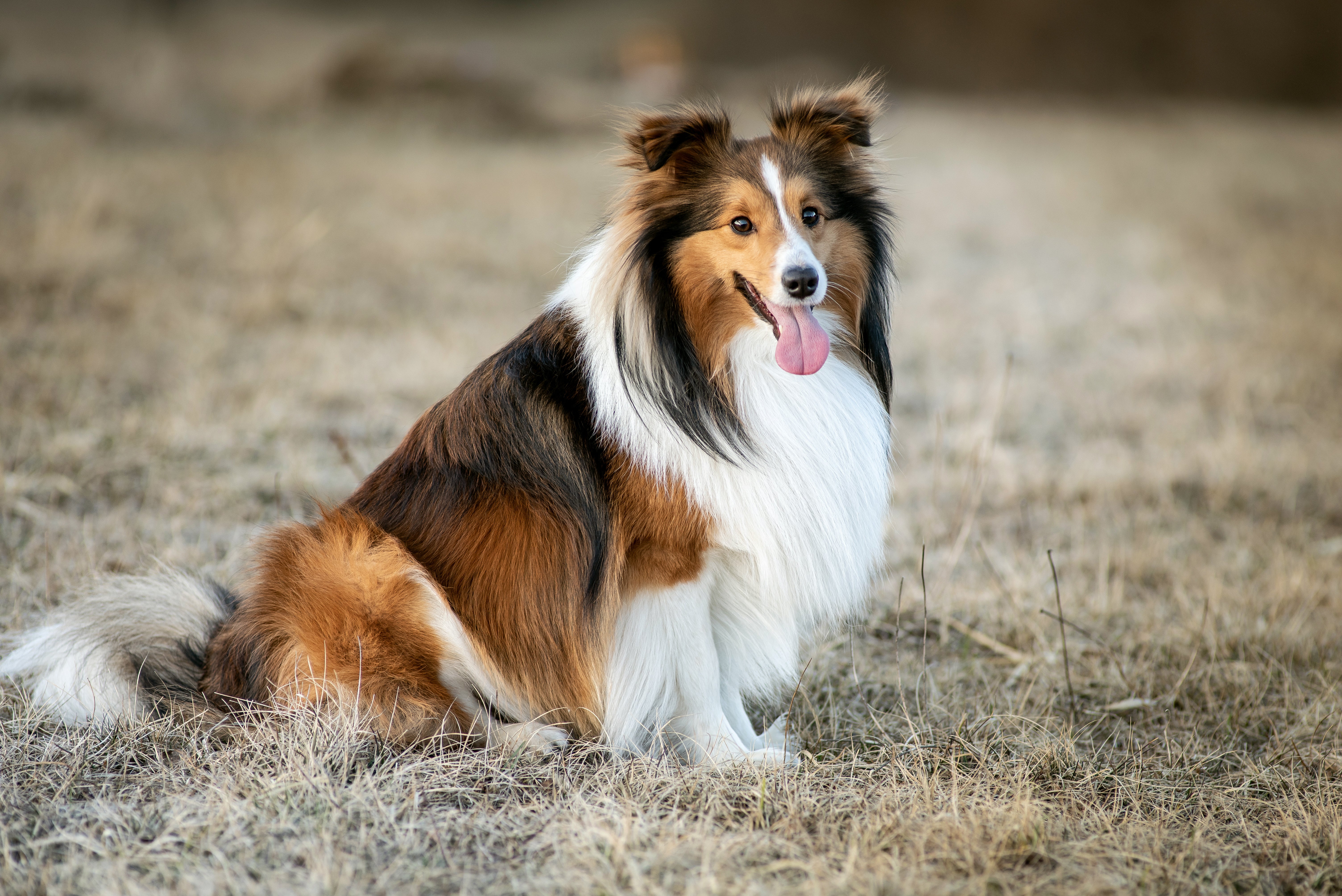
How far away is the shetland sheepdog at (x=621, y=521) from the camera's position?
275cm

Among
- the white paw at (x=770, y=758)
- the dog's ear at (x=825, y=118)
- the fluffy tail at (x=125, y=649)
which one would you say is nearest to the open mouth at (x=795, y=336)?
the dog's ear at (x=825, y=118)

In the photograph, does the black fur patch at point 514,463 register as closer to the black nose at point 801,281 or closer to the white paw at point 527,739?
the white paw at point 527,739

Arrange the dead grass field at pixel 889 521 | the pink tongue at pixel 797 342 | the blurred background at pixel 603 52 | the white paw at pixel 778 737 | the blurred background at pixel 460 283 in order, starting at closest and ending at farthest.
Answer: the dead grass field at pixel 889 521
the pink tongue at pixel 797 342
the white paw at pixel 778 737
the blurred background at pixel 460 283
the blurred background at pixel 603 52

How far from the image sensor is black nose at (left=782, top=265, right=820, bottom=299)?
268 cm

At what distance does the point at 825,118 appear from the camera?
9.74 ft

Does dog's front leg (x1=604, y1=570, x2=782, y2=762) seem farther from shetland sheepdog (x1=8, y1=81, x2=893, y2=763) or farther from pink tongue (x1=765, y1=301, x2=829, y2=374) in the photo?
pink tongue (x1=765, y1=301, x2=829, y2=374)

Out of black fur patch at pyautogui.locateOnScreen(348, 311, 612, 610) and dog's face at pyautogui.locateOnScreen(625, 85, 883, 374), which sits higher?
dog's face at pyautogui.locateOnScreen(625, 85, 883, 374)

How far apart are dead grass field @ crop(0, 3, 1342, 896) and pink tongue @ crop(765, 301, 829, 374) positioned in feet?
1.95

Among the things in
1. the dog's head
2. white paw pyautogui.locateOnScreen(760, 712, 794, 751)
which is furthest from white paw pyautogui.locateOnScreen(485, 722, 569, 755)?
the dog's head

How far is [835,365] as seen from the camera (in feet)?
9.78

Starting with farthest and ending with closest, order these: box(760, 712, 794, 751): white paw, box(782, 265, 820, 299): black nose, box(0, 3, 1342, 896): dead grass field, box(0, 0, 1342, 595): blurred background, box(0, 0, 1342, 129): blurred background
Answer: box(0, 0, 1342, 129): blurred background, box(0, 0, 1342, 595): blurred background, box(760, 712, 794, 751): white paw, box(782, 265, 820, 299): black nose, box(0, 3, 1342, 896): dead grass field

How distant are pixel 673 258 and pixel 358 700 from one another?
1499mm

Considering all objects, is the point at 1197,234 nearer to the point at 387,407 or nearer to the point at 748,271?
the point at 387,407

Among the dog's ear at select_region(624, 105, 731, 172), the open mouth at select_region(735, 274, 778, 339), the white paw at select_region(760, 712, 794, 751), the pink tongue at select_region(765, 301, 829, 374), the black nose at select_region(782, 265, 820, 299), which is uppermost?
the dog's ear at select_region(624, 105, 731, 172)
